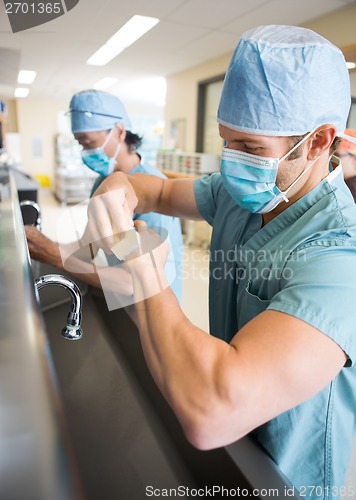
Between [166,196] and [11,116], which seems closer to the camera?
[166,196]

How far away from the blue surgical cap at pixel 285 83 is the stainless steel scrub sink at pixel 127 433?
26.8 inches

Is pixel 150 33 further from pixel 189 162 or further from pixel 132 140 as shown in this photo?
pixel 132 140

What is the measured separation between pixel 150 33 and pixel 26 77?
165 inches

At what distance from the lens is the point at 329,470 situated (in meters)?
0.80

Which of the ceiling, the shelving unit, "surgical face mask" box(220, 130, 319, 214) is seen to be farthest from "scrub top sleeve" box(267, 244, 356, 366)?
the shelving unit

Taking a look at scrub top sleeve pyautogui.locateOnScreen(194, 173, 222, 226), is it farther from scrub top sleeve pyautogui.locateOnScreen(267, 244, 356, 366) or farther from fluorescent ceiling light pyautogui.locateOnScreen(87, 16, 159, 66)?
fluorescent ceiling light pyautogui.locateOnScreen(87, 16, 159, 66)

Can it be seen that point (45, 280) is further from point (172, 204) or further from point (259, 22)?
point (259, 22)

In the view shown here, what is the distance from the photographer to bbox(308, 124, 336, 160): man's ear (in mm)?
778

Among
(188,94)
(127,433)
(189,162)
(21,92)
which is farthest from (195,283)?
(21,92)

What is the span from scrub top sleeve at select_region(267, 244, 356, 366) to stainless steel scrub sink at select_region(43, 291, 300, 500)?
0.30 m

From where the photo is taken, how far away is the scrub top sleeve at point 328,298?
1.90ft

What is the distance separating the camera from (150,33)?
388 centimetres

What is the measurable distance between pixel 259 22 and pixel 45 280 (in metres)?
3.63

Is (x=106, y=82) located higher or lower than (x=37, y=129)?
higher
